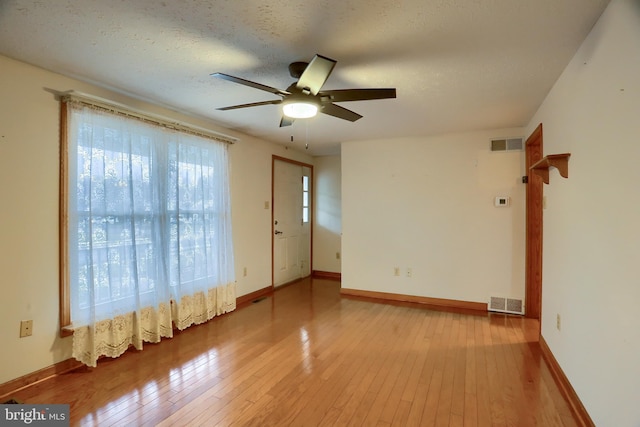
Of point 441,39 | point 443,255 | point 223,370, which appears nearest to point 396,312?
point 443,255

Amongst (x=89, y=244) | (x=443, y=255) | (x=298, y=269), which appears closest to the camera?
(x=89, y=244)

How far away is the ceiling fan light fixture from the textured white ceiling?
0.31 meters

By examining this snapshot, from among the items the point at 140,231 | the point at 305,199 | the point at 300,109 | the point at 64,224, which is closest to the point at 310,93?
the point at 300,109

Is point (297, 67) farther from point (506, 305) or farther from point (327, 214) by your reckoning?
Answer: point (327, 214)

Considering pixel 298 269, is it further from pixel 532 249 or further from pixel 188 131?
pixel 532 249

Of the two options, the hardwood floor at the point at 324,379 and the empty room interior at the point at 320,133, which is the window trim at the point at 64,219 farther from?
the hardwood floor at the point at 324,379

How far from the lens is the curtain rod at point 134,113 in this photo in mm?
2368

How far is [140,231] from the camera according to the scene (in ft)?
9.32

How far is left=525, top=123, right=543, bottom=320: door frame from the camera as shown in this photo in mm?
3559

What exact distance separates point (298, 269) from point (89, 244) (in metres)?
3.55


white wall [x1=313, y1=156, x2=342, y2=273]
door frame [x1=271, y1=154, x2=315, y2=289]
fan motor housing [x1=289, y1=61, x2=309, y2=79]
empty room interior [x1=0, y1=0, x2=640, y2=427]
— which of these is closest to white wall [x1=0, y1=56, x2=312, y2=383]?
empty room interior [x1=0, y1=0, x2=640, y2=427]

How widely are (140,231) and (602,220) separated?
11.1ft

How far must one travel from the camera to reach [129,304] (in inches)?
108

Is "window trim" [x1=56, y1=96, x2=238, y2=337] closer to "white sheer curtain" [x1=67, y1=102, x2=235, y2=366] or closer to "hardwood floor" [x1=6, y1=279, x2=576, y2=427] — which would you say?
"white sheer curtain" [x1=67, y1=102, x2=235, y2=366]
